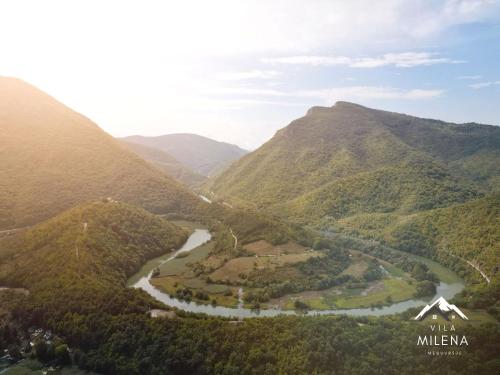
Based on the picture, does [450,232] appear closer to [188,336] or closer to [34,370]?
[188,336]

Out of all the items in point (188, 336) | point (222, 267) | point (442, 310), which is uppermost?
point (442, 310)

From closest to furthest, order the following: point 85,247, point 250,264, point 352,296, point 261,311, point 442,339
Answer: point 442,339
point 261,311
point 352,296
point 85,247
point 250,264

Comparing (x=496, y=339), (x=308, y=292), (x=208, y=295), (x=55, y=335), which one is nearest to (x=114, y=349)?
(x=55, y=335)

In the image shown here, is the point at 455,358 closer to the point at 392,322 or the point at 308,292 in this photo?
the point at 392,322

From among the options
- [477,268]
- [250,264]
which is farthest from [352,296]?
[477,268]

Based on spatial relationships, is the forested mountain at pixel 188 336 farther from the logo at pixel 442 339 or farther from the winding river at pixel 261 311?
the winding river at pixel 261 311

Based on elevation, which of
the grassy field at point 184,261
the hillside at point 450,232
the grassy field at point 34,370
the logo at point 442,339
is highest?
the hillside at point 450,232

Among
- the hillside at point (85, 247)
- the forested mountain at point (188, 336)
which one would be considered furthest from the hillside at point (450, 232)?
the hillside at point (85, 247)

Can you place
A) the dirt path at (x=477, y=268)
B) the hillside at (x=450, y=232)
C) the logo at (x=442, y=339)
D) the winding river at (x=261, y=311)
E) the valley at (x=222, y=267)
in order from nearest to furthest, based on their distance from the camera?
the logo at (x=442, y=339)
the valley at (x=222, y=267)
the winding river at (x=261, y=311)
the dirt path at (x=477, y=268)
the hillside at (x=450, y=232)
